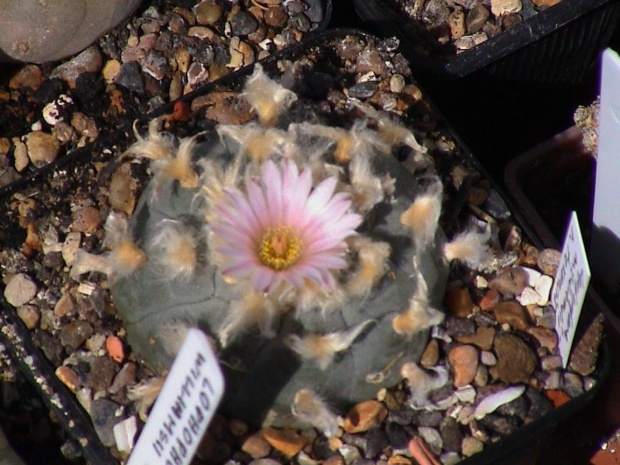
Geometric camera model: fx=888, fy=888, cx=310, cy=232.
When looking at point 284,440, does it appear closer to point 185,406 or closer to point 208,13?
point 185,406

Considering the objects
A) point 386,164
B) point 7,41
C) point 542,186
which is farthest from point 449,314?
point 7,41

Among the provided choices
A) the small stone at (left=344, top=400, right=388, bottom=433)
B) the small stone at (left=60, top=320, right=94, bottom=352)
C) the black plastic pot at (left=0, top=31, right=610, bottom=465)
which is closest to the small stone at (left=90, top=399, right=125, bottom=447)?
the black plastic pot at (left=0, top=31, right=610, bottom=465)

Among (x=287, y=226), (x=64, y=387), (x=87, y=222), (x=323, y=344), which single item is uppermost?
(x=287, y=226)

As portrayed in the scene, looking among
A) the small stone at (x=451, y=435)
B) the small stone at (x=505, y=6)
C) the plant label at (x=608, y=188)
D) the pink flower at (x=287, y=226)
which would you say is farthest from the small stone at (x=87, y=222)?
the small stone at (x=505, y=6)

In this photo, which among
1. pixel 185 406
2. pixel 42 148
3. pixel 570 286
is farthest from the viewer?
pixel 42 148

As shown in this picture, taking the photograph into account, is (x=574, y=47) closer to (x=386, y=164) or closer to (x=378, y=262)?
(x=386, y=164)

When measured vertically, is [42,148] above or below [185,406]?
below

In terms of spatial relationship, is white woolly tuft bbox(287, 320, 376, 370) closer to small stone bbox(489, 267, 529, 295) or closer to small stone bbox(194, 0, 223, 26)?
small stone bbox(489, 267, 529, 295)

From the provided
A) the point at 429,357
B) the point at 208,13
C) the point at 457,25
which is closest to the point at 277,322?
the point at 429,357
